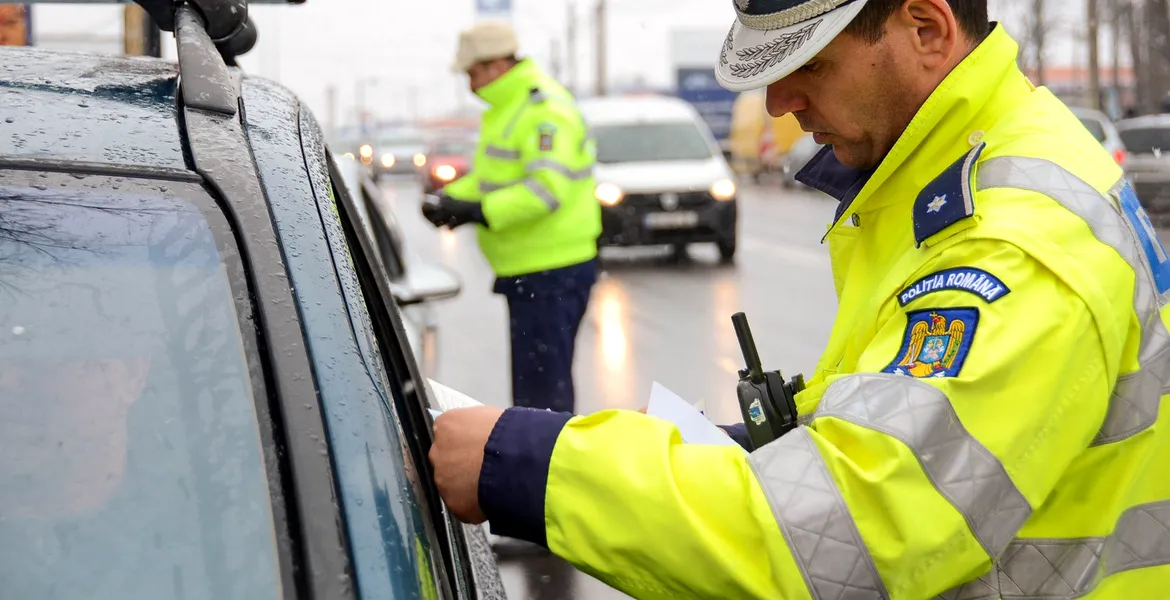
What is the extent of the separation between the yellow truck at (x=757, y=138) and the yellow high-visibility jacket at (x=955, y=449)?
96.8 ft

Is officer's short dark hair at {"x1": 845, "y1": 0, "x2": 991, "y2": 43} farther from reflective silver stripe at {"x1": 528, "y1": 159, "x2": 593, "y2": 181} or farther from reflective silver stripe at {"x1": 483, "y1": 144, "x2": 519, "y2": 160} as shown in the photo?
reflective silver stripe at {"x1": 483, "y1": 144, "x2": 519, "y2": 160}

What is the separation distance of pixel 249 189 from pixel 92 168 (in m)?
0.17

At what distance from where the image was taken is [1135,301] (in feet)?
4.86

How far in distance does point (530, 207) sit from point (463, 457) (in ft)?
12.2

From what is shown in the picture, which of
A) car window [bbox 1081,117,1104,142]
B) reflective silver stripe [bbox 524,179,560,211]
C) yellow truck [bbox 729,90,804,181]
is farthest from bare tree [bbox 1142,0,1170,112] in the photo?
reflective silver stripe [bbox 524,179,560,211]

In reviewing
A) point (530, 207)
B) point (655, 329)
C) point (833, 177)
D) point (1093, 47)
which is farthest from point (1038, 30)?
point (833, 177)

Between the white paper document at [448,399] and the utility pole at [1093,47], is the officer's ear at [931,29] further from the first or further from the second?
the utility pole at [1093,47]

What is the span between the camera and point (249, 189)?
1.56 metres

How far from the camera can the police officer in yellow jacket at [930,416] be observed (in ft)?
4.42

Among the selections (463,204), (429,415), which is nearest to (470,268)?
(463,204)

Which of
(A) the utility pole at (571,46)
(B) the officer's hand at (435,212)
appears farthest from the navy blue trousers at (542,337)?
(A) the utility pole at (571,46)

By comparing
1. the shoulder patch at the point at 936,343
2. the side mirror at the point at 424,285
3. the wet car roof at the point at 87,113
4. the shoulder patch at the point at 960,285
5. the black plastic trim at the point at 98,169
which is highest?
the wet car roof at the point at 87,113

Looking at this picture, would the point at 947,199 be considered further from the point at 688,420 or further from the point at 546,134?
the point at 546,134

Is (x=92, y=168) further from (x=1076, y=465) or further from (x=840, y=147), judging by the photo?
(x=1076, y=465)
